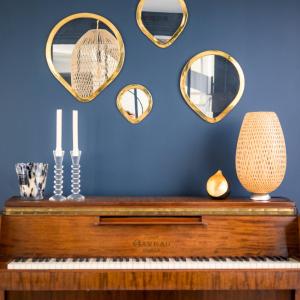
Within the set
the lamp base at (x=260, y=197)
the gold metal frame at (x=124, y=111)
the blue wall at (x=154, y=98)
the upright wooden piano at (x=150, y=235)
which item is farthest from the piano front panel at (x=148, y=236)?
the gold metal frame at (x=124, y=111)

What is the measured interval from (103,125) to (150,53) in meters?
0.52

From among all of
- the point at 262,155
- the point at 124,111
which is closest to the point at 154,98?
the point at 124,111

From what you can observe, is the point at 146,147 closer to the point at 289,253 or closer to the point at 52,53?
the point at 52,53

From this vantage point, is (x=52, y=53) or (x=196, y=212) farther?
(x=52, y=53)

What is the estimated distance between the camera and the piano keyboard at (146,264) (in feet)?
7.57

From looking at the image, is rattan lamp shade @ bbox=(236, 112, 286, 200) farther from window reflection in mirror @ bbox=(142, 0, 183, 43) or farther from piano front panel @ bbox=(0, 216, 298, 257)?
window reflection in mirror @ bbox=(142, 0, 183, 43)

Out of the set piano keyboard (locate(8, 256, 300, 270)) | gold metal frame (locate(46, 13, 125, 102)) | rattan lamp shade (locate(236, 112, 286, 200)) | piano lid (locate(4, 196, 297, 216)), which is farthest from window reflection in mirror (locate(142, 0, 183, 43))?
piano keyboard (locate(8, 256, 300, 270))

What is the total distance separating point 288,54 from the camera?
117 inches

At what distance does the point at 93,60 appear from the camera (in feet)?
9.62

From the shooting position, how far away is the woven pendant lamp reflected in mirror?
A: 2.92 meters

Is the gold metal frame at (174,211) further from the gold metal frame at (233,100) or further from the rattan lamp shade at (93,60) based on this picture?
the rattan lamp shade at (93,60)

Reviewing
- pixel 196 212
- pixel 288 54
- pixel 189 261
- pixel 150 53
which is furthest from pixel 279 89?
pixel 189 261

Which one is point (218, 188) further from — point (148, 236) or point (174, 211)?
point (148, 236)

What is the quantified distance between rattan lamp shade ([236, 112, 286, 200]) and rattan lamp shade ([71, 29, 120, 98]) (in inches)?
36.0
